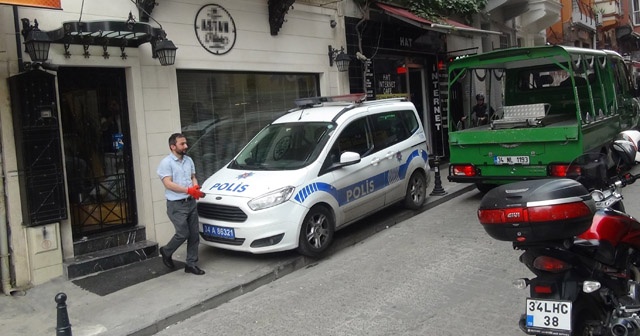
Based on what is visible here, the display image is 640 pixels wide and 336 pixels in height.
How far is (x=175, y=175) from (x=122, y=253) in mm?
1564

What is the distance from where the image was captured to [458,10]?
1466 cm

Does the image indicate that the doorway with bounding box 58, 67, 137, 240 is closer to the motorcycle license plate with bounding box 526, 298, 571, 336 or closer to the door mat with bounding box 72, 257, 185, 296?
the door mat with bounding box 72, 257, 185, 296

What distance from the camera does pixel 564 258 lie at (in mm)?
3336

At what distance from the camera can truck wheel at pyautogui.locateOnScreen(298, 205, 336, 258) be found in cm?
683

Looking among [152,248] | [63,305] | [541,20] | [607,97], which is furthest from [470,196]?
[541,20]

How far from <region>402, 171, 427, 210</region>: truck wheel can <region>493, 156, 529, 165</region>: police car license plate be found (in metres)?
1.25

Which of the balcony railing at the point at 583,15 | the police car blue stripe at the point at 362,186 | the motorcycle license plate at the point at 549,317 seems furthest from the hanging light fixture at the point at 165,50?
the balcony railing at the point at 583,15

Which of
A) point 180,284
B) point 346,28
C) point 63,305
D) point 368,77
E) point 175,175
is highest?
point 346,28

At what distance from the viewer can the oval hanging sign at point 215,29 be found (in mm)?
8789

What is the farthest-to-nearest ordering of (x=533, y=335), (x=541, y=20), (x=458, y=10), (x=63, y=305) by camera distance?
(x=541, y=20) < (x=458, y=10) < (x=63, y=305) < (x=533, y=335)

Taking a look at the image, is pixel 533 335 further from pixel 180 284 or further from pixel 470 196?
pixel 470 196

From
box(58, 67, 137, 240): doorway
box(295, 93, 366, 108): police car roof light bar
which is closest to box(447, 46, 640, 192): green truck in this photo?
box(295, 93, 366, 108): police car roof light bar

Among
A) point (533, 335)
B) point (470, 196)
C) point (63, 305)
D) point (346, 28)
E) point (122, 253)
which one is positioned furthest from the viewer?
point (346, 28)

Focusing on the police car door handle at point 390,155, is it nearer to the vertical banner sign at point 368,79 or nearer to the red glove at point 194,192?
the red glove at point 194,192
